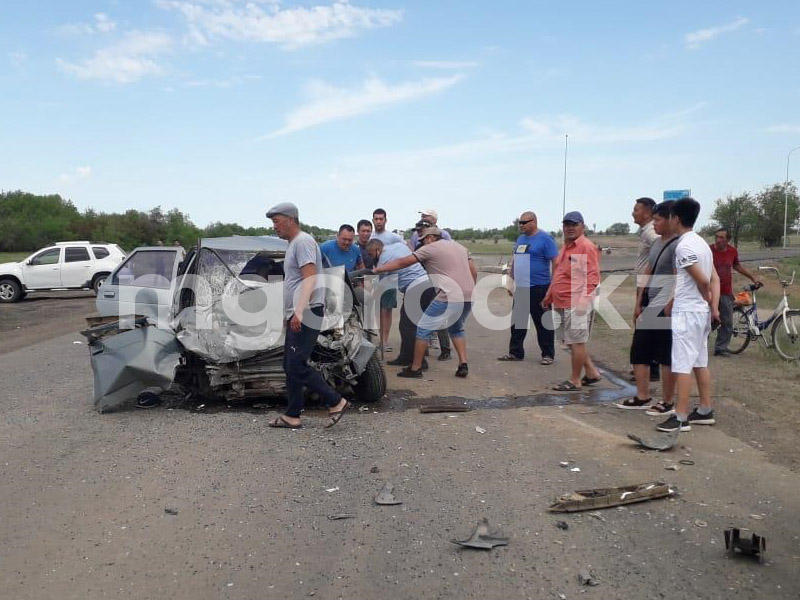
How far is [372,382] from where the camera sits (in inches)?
266

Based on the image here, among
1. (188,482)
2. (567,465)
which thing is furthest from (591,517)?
(188,482)

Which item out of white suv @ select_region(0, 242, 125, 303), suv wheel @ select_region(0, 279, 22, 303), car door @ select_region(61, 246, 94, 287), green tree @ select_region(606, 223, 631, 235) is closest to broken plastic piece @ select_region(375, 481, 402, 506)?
white suv @ select_region(0, 242, 125, 303)

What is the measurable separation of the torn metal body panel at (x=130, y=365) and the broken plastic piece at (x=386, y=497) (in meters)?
2.83

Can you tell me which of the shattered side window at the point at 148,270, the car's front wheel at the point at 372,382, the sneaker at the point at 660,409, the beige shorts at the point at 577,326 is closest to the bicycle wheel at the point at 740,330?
the beige shorts at the point at 577,326

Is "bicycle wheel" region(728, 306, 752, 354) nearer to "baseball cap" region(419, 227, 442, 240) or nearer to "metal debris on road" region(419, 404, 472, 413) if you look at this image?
"baseball cap" region(419, 227, 442, 240)

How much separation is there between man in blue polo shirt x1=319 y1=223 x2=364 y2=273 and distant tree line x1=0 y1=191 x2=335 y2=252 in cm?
4006

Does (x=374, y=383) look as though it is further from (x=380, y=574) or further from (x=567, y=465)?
(x=380, y=574)

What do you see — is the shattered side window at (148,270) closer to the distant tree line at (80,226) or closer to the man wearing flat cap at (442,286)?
the man wearing flat cap at (442,286)

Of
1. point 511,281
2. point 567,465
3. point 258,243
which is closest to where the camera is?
point 567,465

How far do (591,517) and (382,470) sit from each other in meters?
1.51

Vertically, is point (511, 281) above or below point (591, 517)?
above

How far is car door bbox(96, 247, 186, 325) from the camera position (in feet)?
35.2

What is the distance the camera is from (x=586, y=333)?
7.25 metres

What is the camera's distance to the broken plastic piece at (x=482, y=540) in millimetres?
3660
